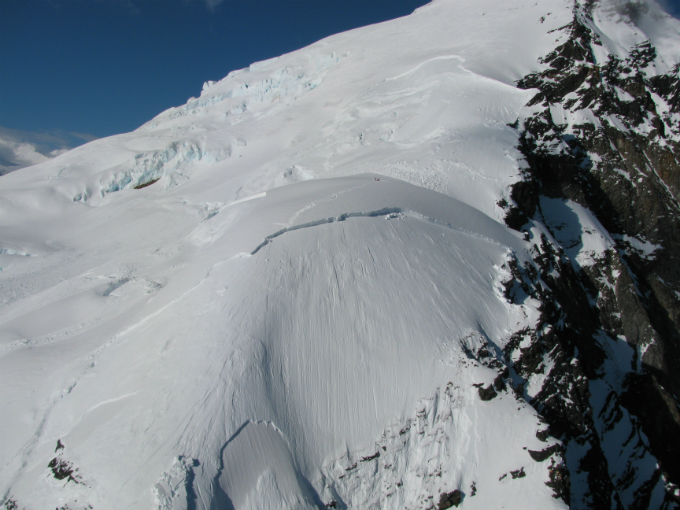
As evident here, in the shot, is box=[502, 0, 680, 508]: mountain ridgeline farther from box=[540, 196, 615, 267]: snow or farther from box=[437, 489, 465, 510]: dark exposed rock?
box=[437, 489, 465, 510]: dark exposed rock

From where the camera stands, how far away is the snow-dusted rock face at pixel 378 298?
12.3 m

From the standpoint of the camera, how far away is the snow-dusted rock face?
40.4 ft

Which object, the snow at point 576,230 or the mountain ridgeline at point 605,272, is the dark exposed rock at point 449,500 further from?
the snow at point 576,230

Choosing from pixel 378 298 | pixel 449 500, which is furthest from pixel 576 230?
pixel 449 500

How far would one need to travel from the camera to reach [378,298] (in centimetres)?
1575

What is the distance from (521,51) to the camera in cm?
3603

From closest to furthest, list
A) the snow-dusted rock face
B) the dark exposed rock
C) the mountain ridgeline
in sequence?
the snow-dusted rock face, the dark exposed rock, the mountain ridgeline

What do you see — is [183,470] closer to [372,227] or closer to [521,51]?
[372,227]

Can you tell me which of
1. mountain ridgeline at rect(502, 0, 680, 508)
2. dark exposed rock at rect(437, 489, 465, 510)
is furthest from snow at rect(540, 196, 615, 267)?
dark exposed rock at rect(437, 489, 465, 510)

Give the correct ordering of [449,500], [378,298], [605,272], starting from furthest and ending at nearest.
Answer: [605,272], [378,298], [449,500]

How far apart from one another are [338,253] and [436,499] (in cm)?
901

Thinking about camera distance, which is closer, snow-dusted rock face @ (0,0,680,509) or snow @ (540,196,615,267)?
snow-dusted rock face @ (0,0,680,509)

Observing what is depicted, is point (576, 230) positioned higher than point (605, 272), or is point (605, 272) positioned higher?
point (576, 230)

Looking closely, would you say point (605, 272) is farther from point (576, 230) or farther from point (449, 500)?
point (449, 500)
